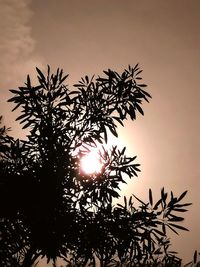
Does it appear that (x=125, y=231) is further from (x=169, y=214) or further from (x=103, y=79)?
(x=103, y=79)

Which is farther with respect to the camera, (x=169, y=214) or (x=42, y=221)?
(x=169, y=214)

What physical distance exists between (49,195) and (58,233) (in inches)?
28.3

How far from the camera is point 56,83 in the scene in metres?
8.27

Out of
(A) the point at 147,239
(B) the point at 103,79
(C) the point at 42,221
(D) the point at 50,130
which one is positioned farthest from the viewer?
(B) the point at 103,79

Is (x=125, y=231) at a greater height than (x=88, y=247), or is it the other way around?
(x=125, y=231)

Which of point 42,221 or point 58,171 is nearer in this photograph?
point 42,221

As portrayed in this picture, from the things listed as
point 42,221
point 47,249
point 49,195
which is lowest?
point 47,249

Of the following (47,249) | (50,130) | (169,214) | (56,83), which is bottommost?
(47,249)

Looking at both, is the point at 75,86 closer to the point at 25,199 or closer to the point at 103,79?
the point at 103,79

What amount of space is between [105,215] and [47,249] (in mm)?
1283

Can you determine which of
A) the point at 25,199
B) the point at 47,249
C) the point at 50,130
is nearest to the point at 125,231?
the point at 47,249

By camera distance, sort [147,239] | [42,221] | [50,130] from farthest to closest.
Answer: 1. [50,130]
2. [147,239]
3. [42,221]

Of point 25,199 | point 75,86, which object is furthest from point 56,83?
point 25,199

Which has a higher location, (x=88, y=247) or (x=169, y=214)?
(x=169, y=214)
